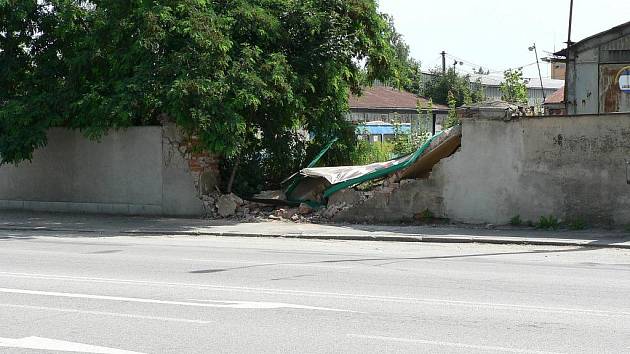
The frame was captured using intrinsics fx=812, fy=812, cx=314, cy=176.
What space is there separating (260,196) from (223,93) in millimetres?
3906

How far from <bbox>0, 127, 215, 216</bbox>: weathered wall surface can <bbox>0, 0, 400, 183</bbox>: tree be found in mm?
956

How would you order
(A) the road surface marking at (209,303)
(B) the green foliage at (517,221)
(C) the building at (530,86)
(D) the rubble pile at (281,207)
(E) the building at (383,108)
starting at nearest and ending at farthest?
(A) the road surface marking at (209,303) < (B) the green foliage at (517,221) < (D) the rubble pile at (281,207) < (E) the building at (383,108) < (C) the building at (530,86)

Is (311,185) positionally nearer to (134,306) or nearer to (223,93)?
(223,93)

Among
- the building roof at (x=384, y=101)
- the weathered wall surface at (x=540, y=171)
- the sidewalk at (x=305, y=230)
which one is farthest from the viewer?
the building roof at (x=384, y=101)

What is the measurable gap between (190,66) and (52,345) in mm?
12093

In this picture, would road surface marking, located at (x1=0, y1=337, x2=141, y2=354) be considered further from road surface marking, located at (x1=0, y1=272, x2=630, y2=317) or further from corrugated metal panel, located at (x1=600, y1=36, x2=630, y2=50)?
corrugated metal panel, located at (x1=600, y1=36, x2=630, y2=50)

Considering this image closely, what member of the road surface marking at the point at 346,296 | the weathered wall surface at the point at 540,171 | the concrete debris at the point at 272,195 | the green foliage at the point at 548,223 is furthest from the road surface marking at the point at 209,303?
the concrete debris at the point at 272,195

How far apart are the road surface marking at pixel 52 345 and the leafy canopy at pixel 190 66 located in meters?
11.0

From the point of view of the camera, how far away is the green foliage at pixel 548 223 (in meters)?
17.2

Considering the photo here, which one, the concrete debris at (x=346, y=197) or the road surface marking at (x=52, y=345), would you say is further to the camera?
the concrete debris at (x=346, y=197)

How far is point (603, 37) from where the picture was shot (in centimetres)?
2127

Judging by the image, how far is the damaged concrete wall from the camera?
16.7 meters

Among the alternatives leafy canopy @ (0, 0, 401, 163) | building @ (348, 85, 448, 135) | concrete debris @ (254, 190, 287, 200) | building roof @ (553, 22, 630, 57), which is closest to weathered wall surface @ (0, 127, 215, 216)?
leafy canopy @ (0, 0, 401, 163)

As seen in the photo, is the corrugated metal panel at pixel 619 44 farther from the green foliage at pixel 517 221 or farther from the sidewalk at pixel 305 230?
the sidewalk at pixel 305 230
